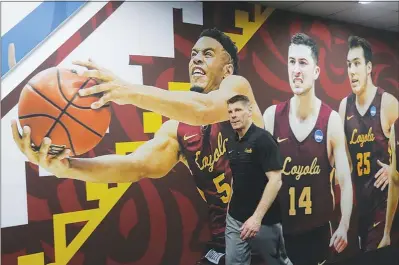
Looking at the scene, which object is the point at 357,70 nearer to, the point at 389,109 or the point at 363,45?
the point at 363,45

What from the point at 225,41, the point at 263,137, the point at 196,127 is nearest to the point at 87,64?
the point at 196,127

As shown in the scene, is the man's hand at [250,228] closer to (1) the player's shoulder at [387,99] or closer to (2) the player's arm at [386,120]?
(2) the player's arm at [386,120]

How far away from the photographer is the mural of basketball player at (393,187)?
400 centimetres

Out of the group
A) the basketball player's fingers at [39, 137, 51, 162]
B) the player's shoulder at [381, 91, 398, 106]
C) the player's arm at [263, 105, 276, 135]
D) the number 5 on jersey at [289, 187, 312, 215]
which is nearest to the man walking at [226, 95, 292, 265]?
the player's arm at [263, 105, 276, 135]

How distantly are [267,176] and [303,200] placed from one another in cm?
56

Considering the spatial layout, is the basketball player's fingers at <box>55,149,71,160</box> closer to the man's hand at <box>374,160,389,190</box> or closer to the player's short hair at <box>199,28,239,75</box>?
the player's short hair at <box>199,28,239,75</box>

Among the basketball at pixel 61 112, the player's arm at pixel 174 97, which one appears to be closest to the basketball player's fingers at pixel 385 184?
the player's arm at pixel 174 97

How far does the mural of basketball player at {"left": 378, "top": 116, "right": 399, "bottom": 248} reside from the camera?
4004 millimetres


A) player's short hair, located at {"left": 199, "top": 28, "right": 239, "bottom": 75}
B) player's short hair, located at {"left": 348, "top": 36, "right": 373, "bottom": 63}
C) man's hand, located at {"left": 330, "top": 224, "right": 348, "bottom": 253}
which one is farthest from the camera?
player's short hair, located at {"left": 348, "top": 36, "right": 373, "bottom": 63}

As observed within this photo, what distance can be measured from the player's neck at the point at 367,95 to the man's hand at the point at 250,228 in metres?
1.80

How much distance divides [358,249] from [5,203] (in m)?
3.31

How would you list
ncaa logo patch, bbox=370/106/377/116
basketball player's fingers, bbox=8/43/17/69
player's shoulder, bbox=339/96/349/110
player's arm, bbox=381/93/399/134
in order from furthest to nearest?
player's arm, bbox=381/93/399/134
ncaa logo patch, bbox=370/106/377/116
player's shoulder, bbox=339/96/349/110
basketball player's fingers, bbox=8/43/17/69

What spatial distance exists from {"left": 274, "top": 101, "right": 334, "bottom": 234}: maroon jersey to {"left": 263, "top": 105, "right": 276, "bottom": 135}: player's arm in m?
0.04

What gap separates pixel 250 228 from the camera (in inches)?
115
